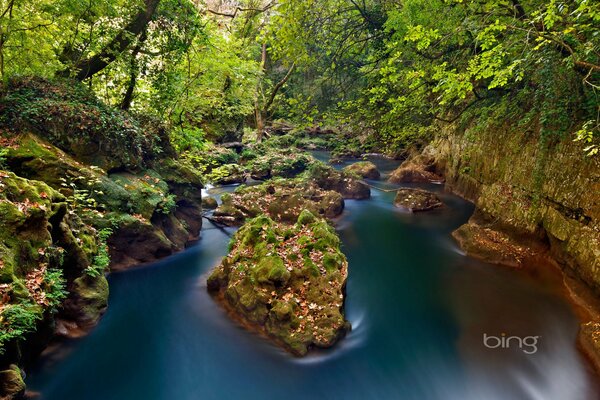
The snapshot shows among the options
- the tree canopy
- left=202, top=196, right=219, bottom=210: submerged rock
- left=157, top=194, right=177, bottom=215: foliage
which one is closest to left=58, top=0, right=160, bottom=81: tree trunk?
the tree canopy

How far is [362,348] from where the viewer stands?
19.8 feet

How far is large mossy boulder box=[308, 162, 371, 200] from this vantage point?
15656 mm

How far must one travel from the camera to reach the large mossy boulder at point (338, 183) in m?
15.7

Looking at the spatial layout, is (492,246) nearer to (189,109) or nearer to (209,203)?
(209,203)

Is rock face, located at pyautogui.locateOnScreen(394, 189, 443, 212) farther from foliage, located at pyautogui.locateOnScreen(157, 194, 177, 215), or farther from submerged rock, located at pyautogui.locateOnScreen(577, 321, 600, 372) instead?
foliage, located at pyautogui.locateOnScreen(157, 194, 177, 215)

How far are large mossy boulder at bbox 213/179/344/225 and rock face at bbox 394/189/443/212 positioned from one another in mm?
2747

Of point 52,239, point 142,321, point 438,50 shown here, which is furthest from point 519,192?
point 52,239

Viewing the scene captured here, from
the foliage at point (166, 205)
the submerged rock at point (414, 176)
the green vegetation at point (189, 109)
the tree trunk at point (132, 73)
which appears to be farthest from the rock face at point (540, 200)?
the tree trunk at point (132, 73)

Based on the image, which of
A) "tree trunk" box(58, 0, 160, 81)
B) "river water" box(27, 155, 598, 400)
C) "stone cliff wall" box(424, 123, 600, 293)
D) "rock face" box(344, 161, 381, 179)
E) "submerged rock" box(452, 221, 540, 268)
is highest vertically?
"tree trunk" box(58, 0, 160, 81)

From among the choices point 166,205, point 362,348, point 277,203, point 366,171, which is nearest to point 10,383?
point 362,348

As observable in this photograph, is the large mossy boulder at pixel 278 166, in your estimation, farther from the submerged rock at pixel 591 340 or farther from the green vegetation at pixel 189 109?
the submerged rock at pixel 591 340

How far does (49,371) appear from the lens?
16.7ft

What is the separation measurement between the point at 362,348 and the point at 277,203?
691cm

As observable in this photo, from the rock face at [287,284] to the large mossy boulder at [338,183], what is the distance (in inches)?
309
